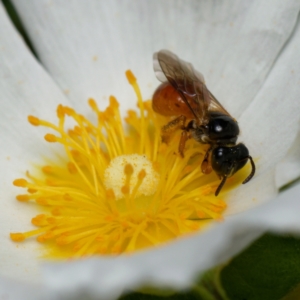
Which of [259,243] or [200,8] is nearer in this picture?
[259,243]

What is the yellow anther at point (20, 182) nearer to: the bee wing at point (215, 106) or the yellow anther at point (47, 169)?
the yellow anther at point (47, 169)

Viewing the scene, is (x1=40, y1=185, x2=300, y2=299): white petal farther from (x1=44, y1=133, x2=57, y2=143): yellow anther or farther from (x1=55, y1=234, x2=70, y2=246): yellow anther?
(x1=44, y1=133, x2=57, y2=143): yellow anther

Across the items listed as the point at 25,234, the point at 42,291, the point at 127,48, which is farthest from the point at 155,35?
the point at 42,291

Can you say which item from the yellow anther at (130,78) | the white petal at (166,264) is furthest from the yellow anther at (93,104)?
the white petal at (166,264)

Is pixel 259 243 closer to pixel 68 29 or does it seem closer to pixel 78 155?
pixel 78 155

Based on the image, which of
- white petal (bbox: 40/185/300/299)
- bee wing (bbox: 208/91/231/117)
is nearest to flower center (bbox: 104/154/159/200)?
bee wing (bbox: 208/91/231/117)

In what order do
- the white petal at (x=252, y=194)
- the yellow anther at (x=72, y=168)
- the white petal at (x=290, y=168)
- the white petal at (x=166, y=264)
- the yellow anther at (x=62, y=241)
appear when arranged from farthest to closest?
the yellow anther at (x=72, y=168) → the yellow anther at (x=62, y=241) → the white petal at (x=252, y=194) → the white petal at (x=290, y=168) → the white petal at (x=166, y=264)
